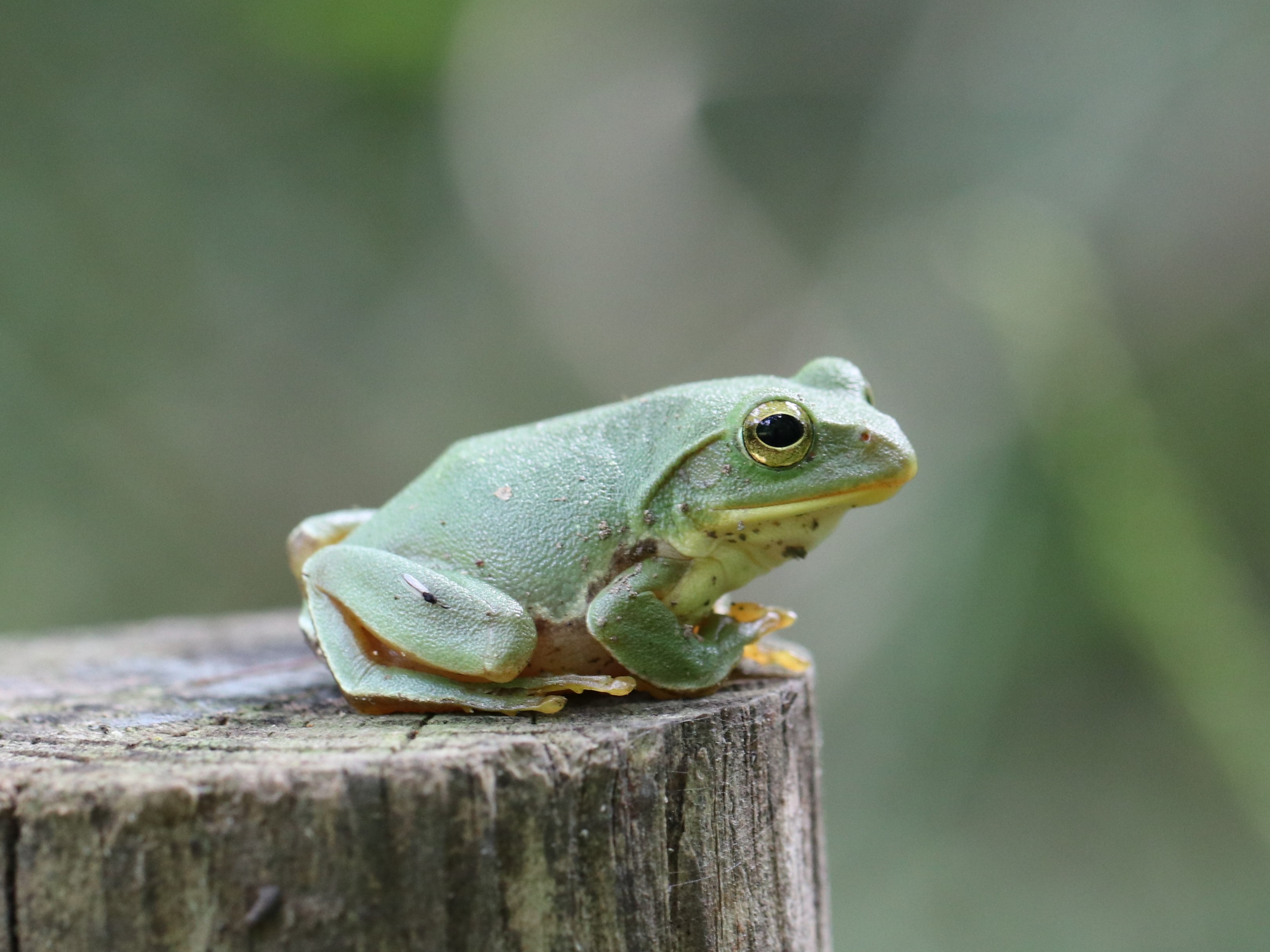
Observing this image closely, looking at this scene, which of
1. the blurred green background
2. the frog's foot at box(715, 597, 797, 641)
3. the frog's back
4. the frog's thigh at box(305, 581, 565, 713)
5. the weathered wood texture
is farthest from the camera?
the blurred green background

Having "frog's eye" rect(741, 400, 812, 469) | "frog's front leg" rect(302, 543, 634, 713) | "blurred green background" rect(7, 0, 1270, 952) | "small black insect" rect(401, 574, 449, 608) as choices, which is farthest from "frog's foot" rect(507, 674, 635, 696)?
"blurred green background" rect(7, 0, 1270, 952)

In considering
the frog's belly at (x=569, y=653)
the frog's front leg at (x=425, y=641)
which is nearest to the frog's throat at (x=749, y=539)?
the frog's belly at (x=569, y=653)

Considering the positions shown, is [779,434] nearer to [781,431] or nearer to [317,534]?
[781,431]

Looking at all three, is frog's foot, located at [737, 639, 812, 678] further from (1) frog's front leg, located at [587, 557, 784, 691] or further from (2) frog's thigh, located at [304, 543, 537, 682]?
(2) frog's thigh, located at [304, 543, 537, 682]

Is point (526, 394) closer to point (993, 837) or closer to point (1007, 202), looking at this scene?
point (1007, 202)

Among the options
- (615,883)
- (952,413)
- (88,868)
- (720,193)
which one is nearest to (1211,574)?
(952,413)

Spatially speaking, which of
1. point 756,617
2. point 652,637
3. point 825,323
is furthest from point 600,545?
point 825,323
